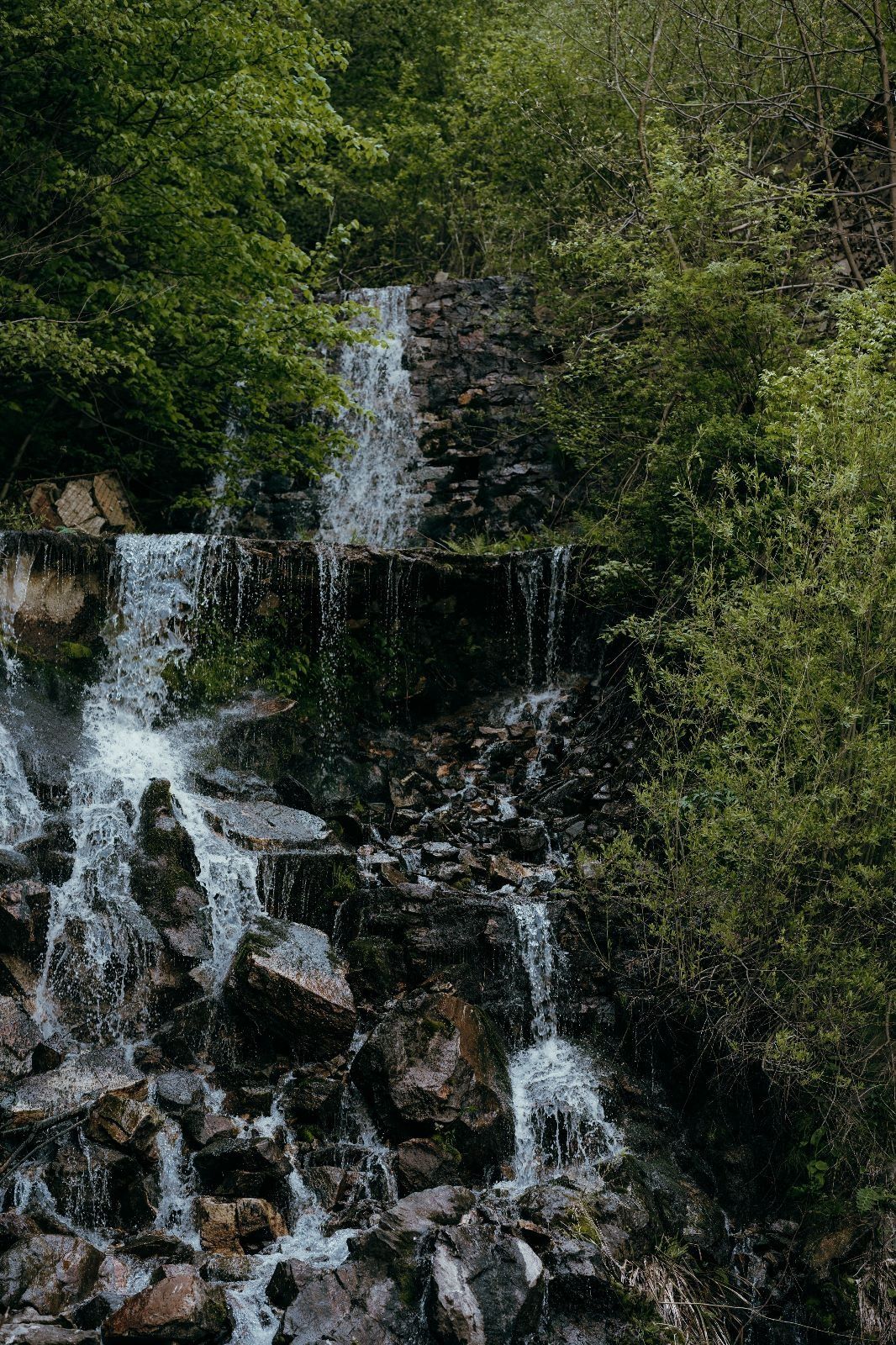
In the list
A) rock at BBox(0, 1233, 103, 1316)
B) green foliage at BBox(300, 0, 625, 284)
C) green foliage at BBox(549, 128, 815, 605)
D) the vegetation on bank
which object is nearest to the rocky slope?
rock at BBox(0, 1233, 103, 1316)

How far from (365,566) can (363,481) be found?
4.07 meters

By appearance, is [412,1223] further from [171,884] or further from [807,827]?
[171,884]

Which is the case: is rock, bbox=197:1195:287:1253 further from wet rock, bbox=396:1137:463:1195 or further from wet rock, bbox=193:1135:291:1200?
wet rock, bbox=396:1137:463:1195

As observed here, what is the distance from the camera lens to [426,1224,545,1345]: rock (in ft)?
17.4

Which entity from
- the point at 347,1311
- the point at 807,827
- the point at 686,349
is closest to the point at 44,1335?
the point at 347,1311

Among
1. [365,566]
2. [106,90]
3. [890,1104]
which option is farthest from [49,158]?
[890,1104]

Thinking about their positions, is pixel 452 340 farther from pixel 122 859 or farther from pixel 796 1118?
pixel 796 1118

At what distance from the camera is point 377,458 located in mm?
15617

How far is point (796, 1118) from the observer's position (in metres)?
6.87

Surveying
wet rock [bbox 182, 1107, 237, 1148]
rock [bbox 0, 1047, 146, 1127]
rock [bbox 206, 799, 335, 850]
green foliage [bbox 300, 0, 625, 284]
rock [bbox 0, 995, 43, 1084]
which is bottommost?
wet rock [bbox 182, 1107, 237, 1148]

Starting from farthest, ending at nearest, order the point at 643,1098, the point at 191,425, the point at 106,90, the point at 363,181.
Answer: the point at 363,181, the point at 191,425, the point at 106,90, the point at 643,1098

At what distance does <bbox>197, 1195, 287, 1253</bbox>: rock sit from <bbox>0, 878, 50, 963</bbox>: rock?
7.71 feet

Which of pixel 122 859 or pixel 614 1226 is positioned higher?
pixel 122 859

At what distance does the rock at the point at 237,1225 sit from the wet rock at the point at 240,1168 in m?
0.10
